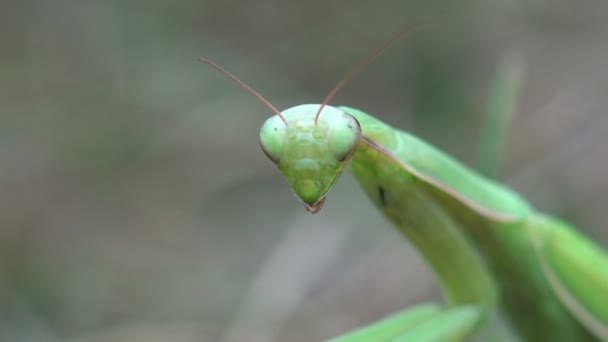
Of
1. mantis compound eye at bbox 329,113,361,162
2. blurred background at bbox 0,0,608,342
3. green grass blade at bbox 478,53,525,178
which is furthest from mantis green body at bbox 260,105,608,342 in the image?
blurred background at bbox 0,0,608,342

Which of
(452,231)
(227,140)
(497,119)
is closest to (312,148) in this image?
(452,231)

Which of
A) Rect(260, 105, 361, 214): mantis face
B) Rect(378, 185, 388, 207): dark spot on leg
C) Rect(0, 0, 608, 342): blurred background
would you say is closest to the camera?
Rect(260, 105, 361, 214): mantis face

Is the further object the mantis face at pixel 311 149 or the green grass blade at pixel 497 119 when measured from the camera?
the green grass blade at pixel 497 119

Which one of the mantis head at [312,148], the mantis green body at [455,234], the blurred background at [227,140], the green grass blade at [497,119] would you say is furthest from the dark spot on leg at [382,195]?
the blurred background at [227,140]

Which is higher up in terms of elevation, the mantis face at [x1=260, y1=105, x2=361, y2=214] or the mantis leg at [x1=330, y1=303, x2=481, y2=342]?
the mantis face at [x1=260, y1=105, x2=361, y2=214]

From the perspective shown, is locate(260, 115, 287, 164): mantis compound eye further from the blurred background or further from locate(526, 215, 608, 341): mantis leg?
the blurred background

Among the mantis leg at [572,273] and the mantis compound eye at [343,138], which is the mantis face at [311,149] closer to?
the mantis compound eye at [343,138]

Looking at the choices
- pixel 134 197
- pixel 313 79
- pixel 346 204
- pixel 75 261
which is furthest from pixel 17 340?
pixel 313 79

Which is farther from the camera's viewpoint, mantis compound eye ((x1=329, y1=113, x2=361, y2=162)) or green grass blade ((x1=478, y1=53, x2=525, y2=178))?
green grass blade ((x1=478, y1=53, x2=525, y2=178))
